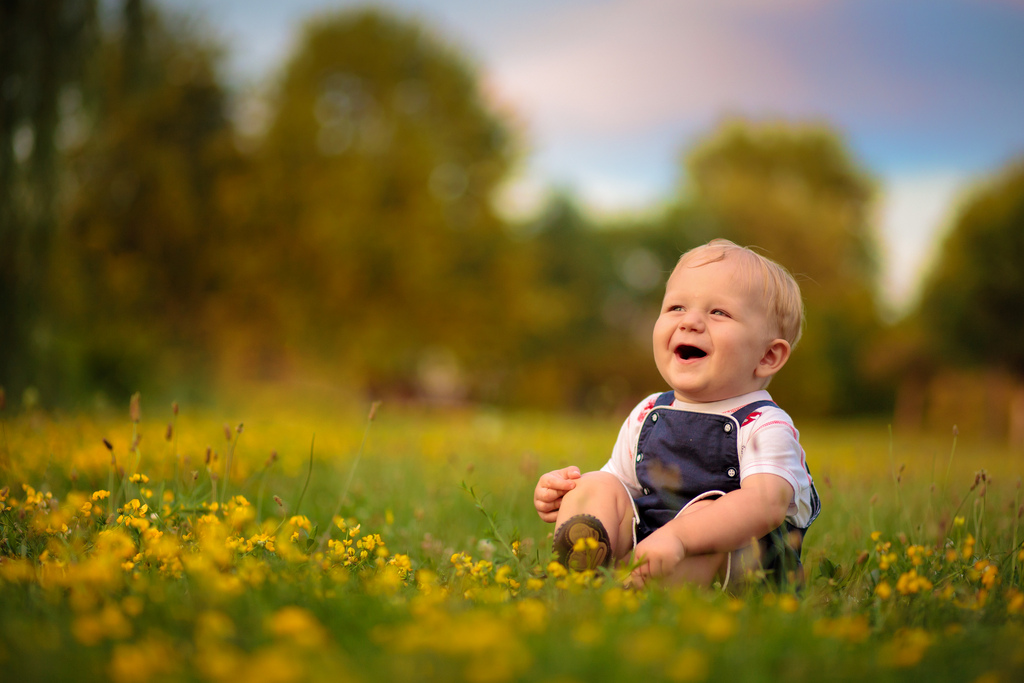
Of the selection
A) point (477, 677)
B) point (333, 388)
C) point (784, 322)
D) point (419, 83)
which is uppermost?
point (419, 83)

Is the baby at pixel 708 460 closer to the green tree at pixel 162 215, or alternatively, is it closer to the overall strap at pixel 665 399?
the overall strap at pixel 665 399

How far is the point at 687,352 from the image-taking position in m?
2.51

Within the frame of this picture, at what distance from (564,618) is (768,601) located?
0.56 meters

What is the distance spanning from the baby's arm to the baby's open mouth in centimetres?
51

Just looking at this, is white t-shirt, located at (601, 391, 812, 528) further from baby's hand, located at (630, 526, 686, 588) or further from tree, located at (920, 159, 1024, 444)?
tree, located at (920, 159, 1024, 444)

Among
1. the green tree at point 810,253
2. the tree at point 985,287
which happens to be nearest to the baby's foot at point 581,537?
the tree at point 985,287

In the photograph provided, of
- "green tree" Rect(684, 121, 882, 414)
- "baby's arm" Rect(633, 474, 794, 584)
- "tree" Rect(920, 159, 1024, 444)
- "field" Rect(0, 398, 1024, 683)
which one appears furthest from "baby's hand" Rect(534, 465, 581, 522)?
"green tree" Rect(684, 121, 882, 414)

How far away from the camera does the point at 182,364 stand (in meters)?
13.7

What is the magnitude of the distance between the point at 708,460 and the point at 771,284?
2.08 ft

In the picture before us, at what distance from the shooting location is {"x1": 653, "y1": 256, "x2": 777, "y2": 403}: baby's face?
2.39 meters

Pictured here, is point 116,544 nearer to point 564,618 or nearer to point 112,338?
point 564,618

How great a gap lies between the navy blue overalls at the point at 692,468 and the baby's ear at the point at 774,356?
118mm

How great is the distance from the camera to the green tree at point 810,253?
23.5 meters

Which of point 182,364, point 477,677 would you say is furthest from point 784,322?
point 182,364
